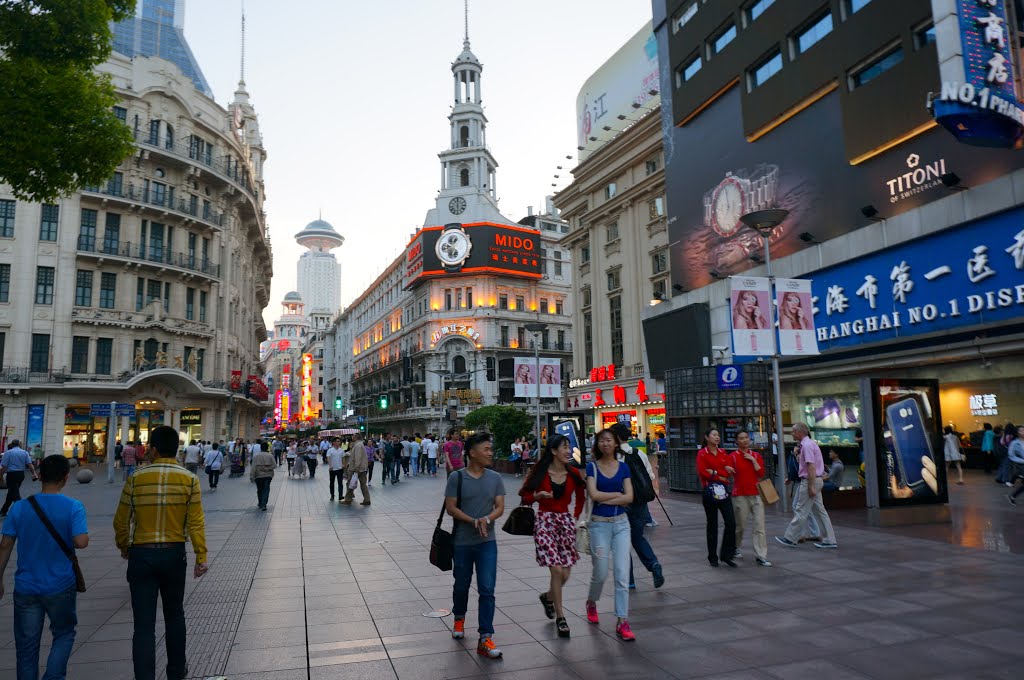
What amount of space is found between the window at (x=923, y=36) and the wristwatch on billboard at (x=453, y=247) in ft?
170

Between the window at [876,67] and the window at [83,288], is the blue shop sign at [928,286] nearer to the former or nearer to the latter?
the window at [876,67]

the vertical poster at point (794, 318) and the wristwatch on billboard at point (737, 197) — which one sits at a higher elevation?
the wristwatch on billboard at point (737, 197)

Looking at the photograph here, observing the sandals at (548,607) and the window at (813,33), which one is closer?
the sandals at (548,607)

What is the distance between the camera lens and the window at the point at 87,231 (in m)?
38.5

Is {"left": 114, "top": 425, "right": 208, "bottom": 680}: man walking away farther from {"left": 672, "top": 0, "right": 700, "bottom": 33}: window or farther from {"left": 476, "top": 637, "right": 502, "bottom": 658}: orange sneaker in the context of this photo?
{"left": 672, "top": 0, "right": 700, "bottom": 33}: window

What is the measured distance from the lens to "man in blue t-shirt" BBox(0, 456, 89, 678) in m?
4.33

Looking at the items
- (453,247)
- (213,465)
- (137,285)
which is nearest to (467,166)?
(453,247)

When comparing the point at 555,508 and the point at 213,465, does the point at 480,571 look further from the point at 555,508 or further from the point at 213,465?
the point at 213,465

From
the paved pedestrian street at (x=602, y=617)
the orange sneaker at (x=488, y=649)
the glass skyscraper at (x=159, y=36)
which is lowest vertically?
the paved pedestrian street at (x=602, y=617)

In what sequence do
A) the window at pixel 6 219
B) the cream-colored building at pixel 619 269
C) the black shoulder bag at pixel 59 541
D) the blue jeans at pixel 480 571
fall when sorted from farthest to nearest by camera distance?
the cream-colored building at pixel 619 269 → the window at pixel 6 219 → the blue jeans at pixel 480 571 → the black shoulder bag at pixel 59 541

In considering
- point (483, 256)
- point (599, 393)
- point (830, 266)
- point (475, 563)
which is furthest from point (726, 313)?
point (483, 256)

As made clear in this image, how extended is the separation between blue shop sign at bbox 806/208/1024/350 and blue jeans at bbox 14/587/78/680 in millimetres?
20506

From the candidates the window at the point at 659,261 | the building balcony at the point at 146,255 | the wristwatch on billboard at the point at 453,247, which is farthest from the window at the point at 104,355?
the wristwatch on billboard at the point at 453,247

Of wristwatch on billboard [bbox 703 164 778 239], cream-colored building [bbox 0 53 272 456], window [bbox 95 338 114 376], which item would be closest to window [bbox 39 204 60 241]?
cream-colored building [bbox 0 53 272 456]
